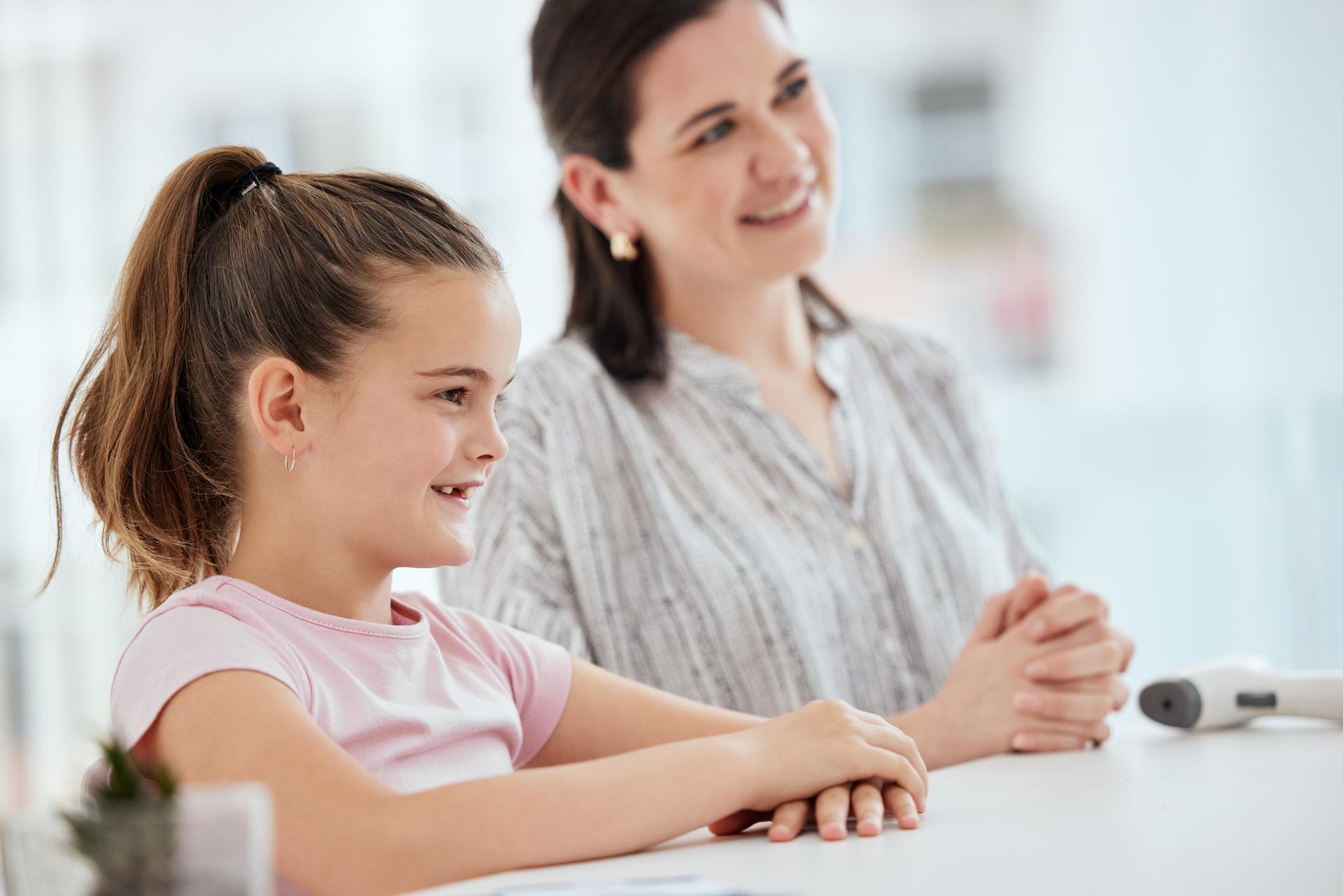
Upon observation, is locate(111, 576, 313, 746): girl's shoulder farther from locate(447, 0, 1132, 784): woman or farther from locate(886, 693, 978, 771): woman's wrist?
locate(886, 693, 978, 771): woman's wrist

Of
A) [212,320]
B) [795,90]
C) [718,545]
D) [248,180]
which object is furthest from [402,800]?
[795,90]

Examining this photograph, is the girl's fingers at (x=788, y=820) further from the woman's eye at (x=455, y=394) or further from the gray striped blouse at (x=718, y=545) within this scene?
the gray striped blouse at (x=718, y=545)

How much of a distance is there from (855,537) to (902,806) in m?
0.67

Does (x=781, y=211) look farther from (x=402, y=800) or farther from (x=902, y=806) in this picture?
(x=402, y=800)

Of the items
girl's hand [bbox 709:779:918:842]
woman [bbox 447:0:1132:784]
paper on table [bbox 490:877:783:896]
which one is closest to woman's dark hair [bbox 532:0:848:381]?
woman [bbox 447:0:1132:784]

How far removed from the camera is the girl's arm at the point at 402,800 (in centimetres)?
79

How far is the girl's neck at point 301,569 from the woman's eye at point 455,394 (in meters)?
0.14

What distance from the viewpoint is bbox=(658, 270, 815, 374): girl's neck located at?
171 centimetres

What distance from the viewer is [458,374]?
99 centimetres

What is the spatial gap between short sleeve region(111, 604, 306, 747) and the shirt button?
2.68ft

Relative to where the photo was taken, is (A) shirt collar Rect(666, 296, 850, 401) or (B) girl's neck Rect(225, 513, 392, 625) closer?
(B) girl's neck Rect(225, 513, 392, 625)

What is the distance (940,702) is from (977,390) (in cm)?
61

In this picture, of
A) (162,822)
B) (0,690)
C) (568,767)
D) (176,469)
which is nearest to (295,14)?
(0,690)

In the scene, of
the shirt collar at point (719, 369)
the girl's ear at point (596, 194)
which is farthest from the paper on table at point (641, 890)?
the girl's ear at point (596, 194)
